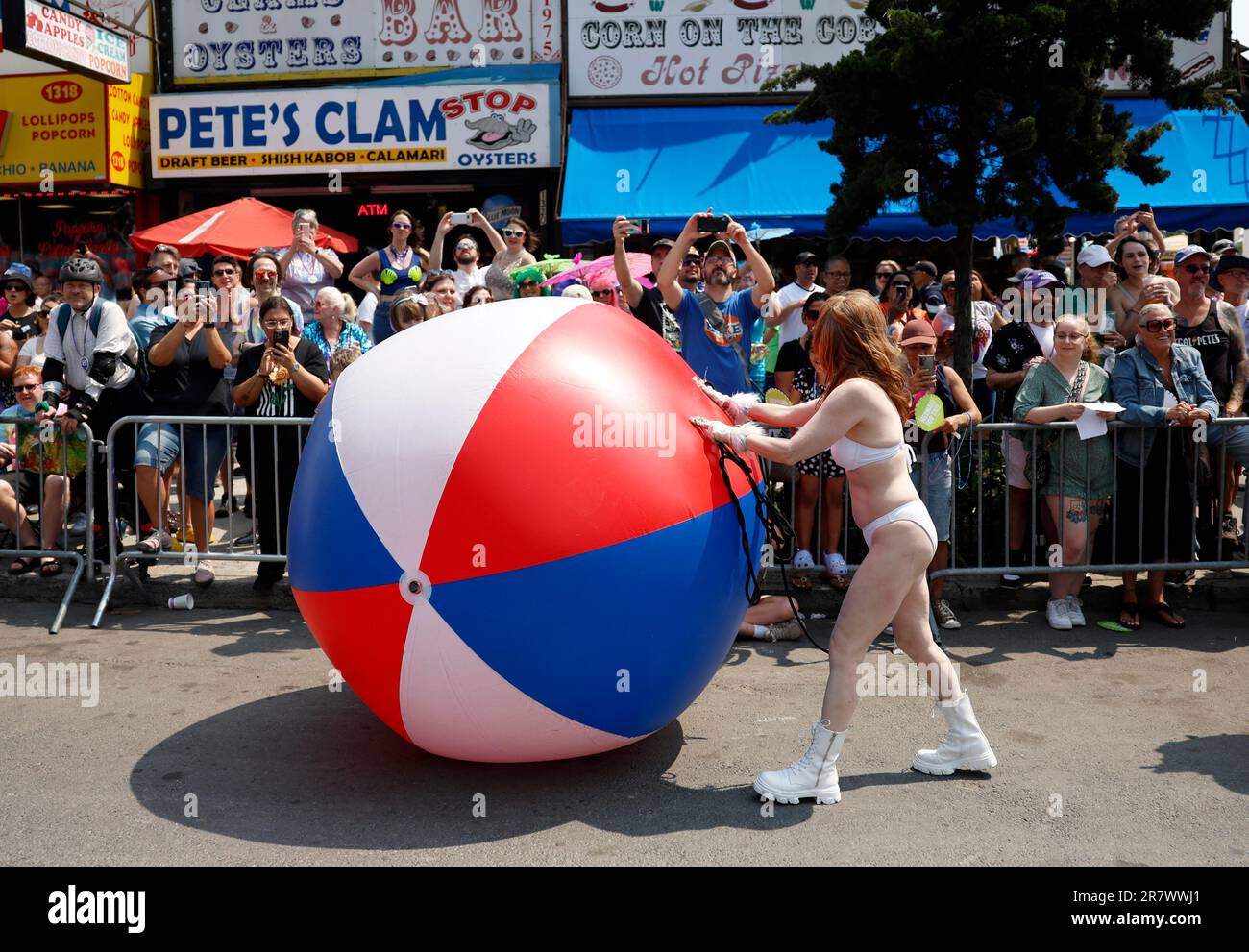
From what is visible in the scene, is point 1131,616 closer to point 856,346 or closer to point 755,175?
point 856,346

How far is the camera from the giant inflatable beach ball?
172 inches

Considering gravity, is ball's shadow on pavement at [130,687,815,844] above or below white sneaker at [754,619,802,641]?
below

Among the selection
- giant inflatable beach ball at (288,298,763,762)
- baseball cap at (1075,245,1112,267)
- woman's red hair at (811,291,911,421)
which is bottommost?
giant inflatable beach ball at (288,298,763,762)

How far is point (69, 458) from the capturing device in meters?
8.49

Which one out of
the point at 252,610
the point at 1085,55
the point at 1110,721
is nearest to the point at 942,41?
the point at 1085,55

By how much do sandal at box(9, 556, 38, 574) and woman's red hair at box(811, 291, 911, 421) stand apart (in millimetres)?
6372

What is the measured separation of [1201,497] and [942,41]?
12.1 ft

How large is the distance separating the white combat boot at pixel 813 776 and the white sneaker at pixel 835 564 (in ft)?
9.91

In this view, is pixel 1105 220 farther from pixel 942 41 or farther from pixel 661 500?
pixel 661 500

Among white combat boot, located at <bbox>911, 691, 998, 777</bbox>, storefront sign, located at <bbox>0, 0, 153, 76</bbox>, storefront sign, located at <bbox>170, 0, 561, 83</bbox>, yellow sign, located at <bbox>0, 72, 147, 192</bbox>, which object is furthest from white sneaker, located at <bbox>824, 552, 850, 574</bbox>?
storefront sign, located at <bbox>0, 0, 153, 76</bbox>

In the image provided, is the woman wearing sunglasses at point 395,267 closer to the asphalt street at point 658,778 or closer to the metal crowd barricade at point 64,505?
the metal crowd barricade at point 64,505

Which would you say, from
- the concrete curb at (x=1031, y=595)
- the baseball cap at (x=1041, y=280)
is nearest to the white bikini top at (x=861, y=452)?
the concrete curb at (x=1031, y=595)

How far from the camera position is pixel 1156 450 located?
791 cm

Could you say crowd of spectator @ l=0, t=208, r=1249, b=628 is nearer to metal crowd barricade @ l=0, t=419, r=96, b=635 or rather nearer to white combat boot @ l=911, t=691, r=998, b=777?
metal crowd barricade @ l=0, t=419, r=96, b=635
